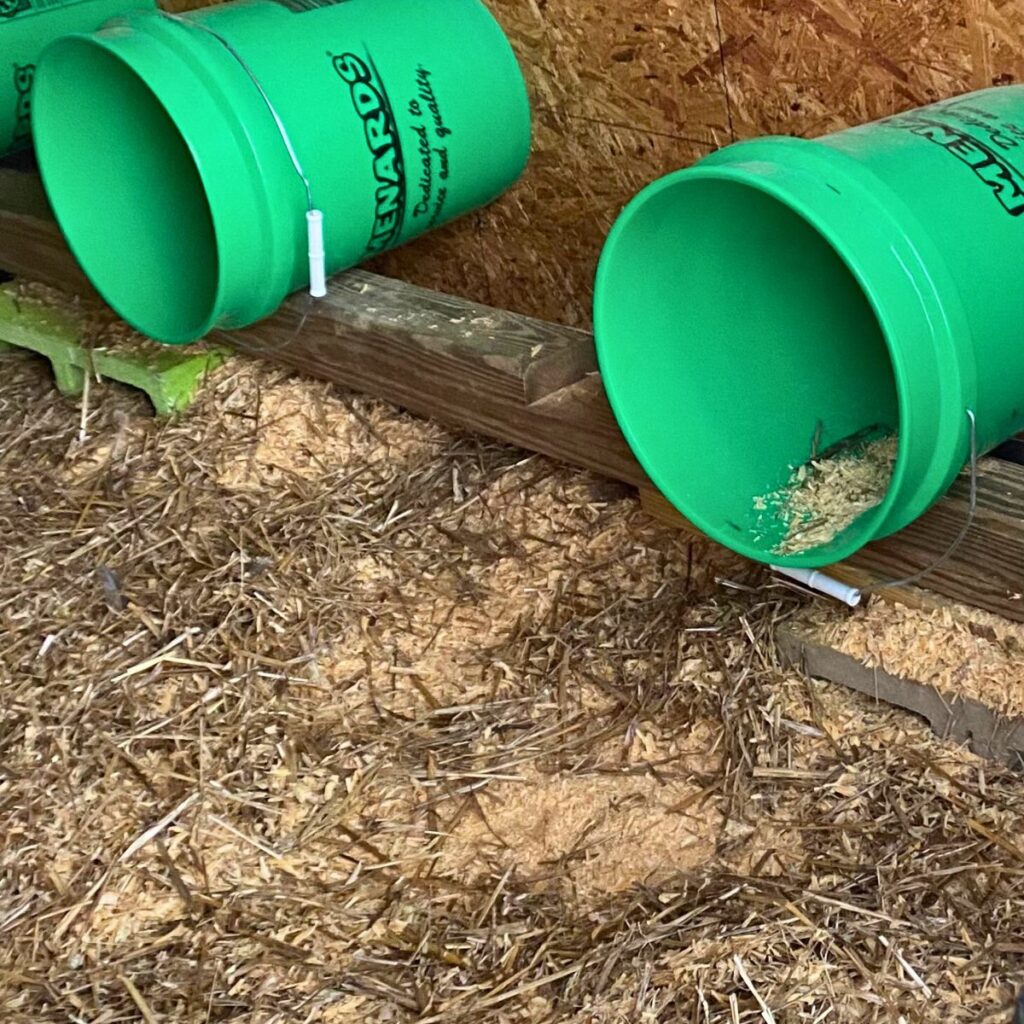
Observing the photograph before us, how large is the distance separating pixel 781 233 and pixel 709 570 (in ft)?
1.48

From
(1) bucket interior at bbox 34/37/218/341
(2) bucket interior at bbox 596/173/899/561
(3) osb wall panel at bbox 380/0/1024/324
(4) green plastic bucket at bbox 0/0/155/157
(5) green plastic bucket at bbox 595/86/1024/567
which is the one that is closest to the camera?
(5) green plastic bucket at bbox 595/86/1024/567

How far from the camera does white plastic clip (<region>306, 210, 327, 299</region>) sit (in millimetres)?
2023

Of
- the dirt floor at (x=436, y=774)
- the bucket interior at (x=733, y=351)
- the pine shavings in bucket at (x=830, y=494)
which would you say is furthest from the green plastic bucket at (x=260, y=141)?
the pine shavings in bucket at (x=830, y=494)

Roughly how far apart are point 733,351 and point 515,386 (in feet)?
1.00

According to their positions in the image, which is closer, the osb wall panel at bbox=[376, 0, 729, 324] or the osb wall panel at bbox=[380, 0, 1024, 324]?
the osb wall panel at bbox=[380, 0, 1024, 324]

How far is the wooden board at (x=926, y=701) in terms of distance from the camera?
5.22 feet

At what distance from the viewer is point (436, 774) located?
66.7 inches

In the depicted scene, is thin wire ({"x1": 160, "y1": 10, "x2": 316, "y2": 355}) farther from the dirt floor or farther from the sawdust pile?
the sawdust pile

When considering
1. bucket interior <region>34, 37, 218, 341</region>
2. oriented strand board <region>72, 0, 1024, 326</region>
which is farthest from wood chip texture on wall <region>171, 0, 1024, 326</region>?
bucket interior <region>34, 37, 218, 341</region>

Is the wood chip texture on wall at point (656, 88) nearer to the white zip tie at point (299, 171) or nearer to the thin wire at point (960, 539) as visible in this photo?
the white zip tie at point (299, 171)

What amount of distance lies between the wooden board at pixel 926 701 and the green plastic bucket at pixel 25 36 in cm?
171

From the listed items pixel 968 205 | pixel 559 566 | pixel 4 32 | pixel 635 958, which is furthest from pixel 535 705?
pixel 4 32

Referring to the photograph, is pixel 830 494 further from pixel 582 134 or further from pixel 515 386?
pixel 582 134

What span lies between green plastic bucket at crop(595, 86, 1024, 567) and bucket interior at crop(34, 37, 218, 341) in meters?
0.79
